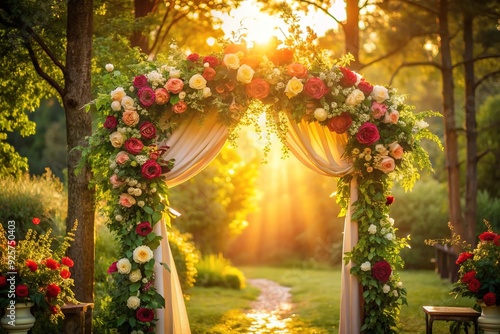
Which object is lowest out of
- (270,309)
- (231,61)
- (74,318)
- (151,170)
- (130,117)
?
(270,309)

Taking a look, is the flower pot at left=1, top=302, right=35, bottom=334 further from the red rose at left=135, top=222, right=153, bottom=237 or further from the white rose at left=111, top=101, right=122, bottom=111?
the white rose at left=111, top=101, right=122, bottom=111

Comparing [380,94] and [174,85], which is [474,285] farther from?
[174,85]

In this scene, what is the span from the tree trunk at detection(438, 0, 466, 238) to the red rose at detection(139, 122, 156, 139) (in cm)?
803

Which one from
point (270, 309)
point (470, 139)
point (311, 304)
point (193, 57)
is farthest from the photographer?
point (470, 139)

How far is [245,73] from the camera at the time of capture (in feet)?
26.0

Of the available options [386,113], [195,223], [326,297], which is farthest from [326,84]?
[195,223]

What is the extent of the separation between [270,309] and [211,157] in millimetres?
5777

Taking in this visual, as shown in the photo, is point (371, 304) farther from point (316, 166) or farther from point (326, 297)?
point (326, 297)

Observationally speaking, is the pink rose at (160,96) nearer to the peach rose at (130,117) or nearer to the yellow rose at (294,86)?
the peach rose at (130,117)

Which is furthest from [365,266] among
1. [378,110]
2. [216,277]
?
[216,277]

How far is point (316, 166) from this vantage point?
8398 millimetres

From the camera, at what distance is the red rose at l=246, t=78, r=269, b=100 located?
802 centimetres

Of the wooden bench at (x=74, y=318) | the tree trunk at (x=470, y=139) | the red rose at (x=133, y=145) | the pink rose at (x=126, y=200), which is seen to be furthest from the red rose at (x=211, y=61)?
the tree trunk at (x=470, y=139)

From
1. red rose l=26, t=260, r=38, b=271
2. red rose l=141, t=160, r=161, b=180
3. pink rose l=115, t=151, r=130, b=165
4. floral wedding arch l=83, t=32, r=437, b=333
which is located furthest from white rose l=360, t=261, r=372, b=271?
red rose l=26, t=260, r=38, b=271
